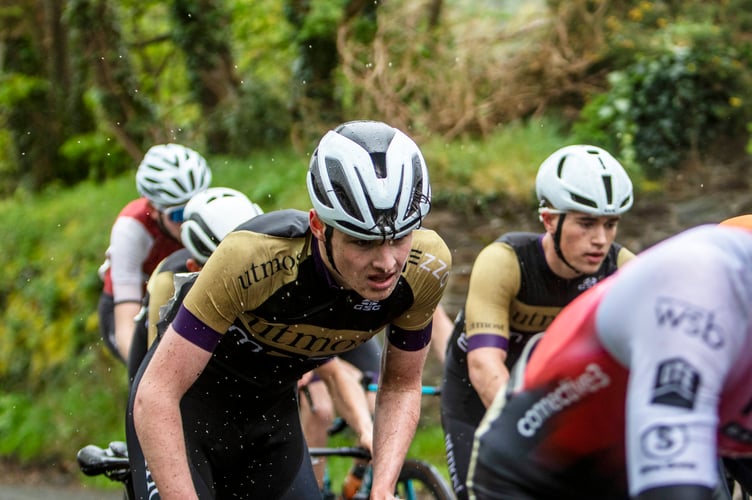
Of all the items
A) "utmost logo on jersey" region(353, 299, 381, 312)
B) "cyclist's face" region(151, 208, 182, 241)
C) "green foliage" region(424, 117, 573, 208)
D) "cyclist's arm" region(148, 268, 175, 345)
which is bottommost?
"green foliage" region(424, 117, 573, 208)

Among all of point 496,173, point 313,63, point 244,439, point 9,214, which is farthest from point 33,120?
point 244,439

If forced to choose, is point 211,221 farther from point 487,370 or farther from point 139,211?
point 139,211

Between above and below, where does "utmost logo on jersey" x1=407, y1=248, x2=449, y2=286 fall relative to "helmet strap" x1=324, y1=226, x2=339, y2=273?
below

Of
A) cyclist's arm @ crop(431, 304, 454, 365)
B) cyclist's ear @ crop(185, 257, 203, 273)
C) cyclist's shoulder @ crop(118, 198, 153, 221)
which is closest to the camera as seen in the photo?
cyclist's ear @ crop(185, 257, 203, 273)

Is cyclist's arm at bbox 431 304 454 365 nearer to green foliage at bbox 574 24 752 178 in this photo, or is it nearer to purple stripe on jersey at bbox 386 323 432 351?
purple stripe on jersey at bbox 386 323 432 351

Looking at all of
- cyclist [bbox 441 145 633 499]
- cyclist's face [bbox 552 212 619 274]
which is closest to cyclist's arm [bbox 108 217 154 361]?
cyclist [bbox 441 145 633 499]

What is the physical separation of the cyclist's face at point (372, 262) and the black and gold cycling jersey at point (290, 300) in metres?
0.25

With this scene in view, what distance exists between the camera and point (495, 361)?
4438 mm

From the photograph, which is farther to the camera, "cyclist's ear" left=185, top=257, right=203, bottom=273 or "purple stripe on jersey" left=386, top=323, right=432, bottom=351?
"cyclist's ear" left=185, top=257, right=203, bottom=273

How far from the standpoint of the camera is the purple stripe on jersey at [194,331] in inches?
129

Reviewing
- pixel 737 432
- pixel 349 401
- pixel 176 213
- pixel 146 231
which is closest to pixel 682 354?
pixel 737 432

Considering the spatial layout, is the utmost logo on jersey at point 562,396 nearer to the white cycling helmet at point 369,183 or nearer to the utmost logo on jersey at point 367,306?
the white cycling helmet at point 369,183

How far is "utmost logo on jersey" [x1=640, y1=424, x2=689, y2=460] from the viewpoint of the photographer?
70.4 inches

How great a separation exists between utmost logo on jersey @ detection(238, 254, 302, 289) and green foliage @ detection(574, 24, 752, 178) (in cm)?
778
